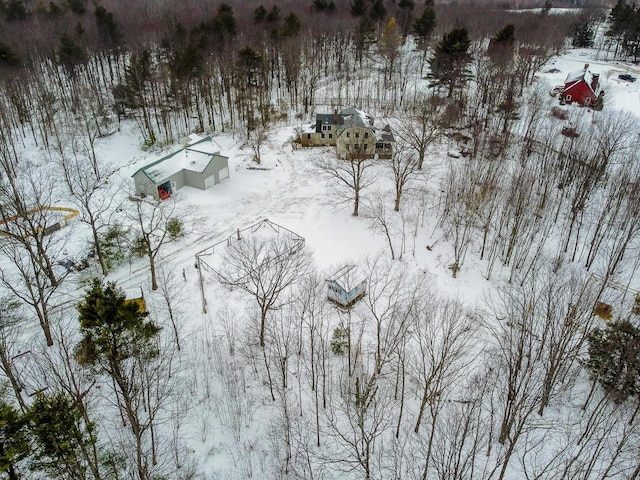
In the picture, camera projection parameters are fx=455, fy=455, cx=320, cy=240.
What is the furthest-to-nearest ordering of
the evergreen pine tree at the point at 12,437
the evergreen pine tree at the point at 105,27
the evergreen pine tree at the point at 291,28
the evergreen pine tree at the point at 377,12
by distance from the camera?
the evergreen pine tree at the point at 377,12 → the evergreen pine tree at the point at 105,27 → the evergreen pine tree at the point at 291,28 → the evergreen pine tree at the point at 12,437

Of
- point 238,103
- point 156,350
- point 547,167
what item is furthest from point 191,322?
point 238,103

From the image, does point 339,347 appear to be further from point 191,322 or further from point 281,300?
point 191,322

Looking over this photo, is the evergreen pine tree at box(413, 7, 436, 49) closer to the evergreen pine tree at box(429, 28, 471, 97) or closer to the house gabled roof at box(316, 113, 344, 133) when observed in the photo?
the evergreen pine tree at box(429, 28, 471, 97)

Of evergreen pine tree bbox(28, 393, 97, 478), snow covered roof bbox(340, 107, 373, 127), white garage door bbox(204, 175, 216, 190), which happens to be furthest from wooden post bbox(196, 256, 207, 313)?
snow covered roof bbox(340, 107, 373, 127)

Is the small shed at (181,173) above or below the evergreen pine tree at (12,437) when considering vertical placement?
below

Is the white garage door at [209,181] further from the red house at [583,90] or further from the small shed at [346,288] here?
the red house at [583,90]

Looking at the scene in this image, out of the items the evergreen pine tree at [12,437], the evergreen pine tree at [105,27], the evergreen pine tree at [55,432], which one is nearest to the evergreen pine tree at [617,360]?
the evergreen pine tree at [55,432]

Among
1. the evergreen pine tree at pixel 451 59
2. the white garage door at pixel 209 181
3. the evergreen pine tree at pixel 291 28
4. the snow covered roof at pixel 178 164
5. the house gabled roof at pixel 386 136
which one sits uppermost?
the evergreen pine tree at pixel 291 28
